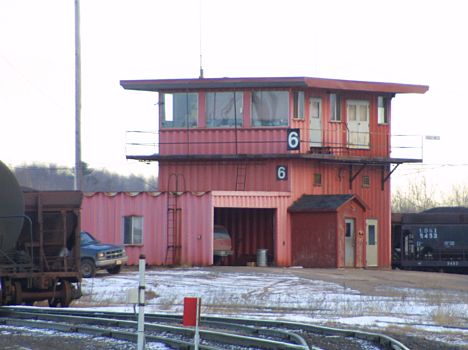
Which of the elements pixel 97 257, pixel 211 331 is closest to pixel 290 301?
pixel 97 257

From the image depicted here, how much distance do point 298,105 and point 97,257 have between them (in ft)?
43.0

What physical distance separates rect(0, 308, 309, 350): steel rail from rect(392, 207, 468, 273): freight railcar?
1068 inches

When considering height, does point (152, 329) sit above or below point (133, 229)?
below

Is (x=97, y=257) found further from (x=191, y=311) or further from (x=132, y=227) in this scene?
(x=191, y=311)

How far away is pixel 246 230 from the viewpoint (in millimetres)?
46625

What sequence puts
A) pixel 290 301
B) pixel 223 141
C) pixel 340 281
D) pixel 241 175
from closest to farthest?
pixel 290 301
pixel 340 281
pixel 223 141
pixel 241 175

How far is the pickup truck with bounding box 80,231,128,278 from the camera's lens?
35688 mm

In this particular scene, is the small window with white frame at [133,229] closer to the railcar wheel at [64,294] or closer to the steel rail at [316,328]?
A: the railcar wheel at [64,294]

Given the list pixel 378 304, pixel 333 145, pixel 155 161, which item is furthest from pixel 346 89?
pixel 378 304

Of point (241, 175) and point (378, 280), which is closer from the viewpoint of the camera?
point (378, 280)

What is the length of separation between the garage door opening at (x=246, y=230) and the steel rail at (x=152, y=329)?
24317mm

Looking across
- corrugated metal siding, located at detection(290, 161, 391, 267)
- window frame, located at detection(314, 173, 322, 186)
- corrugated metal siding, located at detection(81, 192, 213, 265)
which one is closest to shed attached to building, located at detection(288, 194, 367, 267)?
corrugated metal siding, located at detection(290, 161, 391, 267)

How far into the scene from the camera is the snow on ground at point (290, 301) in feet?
72.9

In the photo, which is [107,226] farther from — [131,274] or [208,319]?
[208,319]
